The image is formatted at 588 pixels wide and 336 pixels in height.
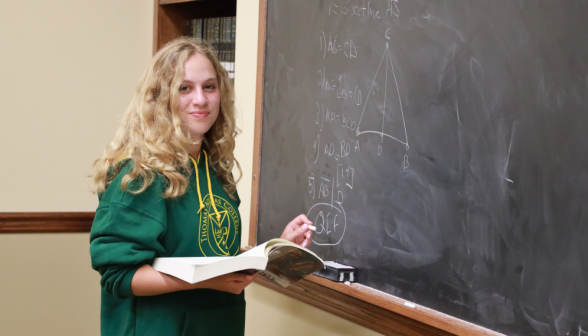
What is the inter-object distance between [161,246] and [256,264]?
0.93 ft

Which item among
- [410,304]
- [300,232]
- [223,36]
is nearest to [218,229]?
[300,232]

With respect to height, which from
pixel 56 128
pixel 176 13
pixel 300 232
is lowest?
pixel 300 232

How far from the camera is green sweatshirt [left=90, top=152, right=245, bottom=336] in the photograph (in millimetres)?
1289

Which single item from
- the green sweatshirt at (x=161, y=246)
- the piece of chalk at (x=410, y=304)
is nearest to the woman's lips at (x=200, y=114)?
the green sweatshirt at (x=161, y=246)

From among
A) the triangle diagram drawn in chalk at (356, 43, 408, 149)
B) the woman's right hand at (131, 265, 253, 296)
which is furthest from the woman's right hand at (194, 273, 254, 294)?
the triangle diagram drawn in chalk at (356, 43, 408, 149)

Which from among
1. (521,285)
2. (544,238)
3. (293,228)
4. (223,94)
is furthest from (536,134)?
(223,94)

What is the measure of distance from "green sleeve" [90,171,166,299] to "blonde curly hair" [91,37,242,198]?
1.6 inches

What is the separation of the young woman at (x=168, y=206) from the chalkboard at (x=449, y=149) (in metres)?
0.46

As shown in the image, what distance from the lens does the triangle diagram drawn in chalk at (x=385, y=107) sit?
167 cm

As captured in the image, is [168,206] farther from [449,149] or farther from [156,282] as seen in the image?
[449,149]

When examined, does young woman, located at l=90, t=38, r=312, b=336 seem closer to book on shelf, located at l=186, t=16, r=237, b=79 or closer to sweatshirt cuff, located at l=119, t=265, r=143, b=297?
sweatshirt cuff, located at l=119, t=265, r=143, b=297

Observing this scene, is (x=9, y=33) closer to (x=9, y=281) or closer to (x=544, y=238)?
(x=9, y=281)

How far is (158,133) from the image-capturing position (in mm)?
1457

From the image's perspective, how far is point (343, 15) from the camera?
1.89m
